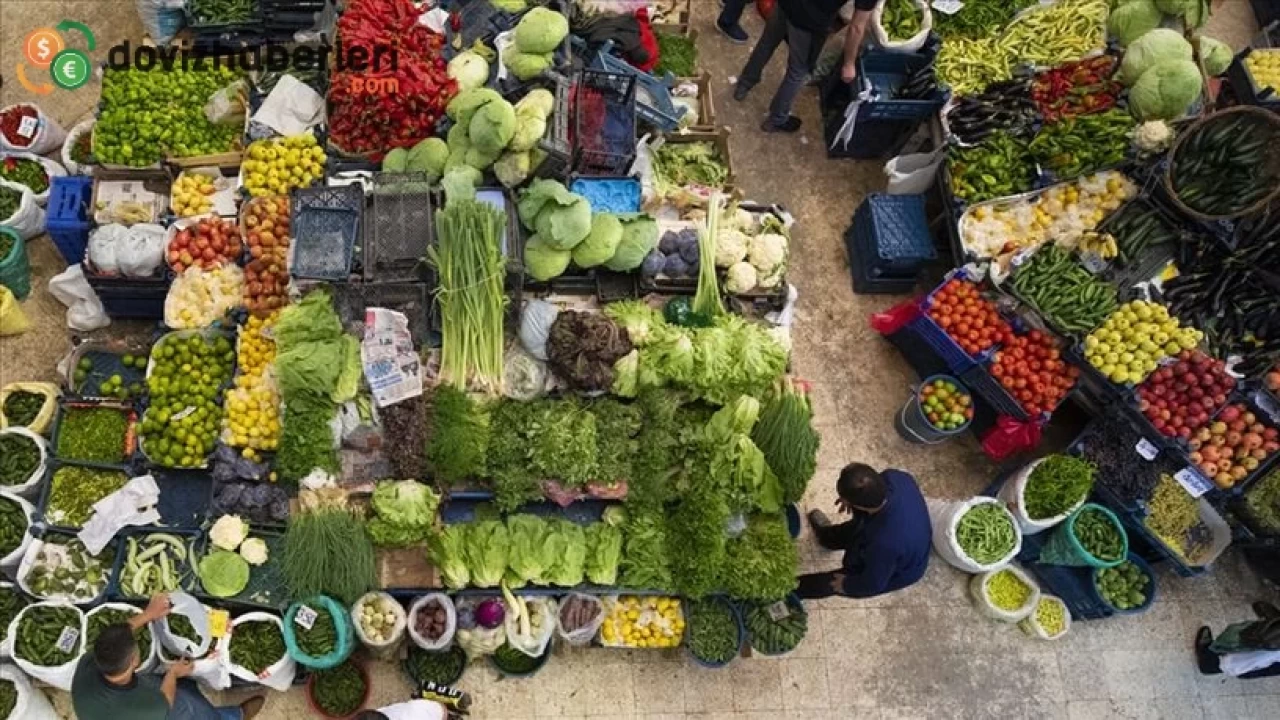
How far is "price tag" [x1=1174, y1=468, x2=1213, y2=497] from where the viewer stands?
611 cm

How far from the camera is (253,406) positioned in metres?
5.57

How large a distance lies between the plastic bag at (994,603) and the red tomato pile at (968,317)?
155cm

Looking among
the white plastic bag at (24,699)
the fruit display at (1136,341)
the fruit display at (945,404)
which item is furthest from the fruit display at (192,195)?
the fruit display at (1136,341)

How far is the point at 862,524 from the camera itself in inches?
207

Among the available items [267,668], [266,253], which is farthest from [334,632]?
[266,253]

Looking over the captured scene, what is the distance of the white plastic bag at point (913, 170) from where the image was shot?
23.6 feet

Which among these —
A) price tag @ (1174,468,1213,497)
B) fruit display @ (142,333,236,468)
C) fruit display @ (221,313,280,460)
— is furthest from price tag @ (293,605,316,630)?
price tag @ (1174,468,1213,497)

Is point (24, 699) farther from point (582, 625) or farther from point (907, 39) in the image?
point (907, 39)

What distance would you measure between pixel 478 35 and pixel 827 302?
338cm

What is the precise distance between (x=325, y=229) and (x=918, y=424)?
429 cm

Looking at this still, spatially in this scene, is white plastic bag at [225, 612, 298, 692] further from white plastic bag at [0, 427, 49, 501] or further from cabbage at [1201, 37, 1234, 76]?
cabbage at [1201, 37, 1234, 76]

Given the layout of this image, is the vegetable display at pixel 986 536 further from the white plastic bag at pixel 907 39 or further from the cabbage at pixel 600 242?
the white plastic bag at pixel 907 39

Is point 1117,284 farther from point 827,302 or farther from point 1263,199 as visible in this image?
point 827,302

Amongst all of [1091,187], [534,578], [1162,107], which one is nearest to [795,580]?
[534,578]
